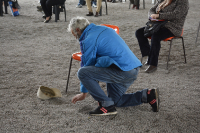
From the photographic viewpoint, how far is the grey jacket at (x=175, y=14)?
340 cm

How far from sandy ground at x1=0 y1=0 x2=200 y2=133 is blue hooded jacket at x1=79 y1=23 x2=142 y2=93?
1.73 feet

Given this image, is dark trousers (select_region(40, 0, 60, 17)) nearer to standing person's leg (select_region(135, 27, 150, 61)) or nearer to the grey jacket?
standing person's leg (select_region(135, 27, 150, 61))

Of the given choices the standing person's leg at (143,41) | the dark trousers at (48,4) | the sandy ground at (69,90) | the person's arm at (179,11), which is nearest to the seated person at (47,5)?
the dark trousers at (48,4)

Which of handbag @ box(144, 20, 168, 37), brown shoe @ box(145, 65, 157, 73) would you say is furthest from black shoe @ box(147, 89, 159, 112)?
handbag @ box(144, 20, 168, 37)

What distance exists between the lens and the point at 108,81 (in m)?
2.31

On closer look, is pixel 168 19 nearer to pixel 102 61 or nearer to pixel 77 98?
pixel 102 61

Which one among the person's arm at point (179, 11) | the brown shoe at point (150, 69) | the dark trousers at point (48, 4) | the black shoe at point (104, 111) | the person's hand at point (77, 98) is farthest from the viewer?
the dark trousers at point (48, 4)

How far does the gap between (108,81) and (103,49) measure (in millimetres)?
315

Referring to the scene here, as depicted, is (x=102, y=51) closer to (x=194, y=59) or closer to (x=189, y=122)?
(x=189, y=122)

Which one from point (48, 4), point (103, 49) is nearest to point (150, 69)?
point (103, 49)

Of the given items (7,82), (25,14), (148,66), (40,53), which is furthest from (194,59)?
(25,14)

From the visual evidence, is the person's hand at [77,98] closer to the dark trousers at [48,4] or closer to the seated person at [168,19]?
the seated person at [168,19]

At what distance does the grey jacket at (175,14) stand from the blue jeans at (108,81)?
1.42m

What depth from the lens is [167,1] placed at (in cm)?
350
